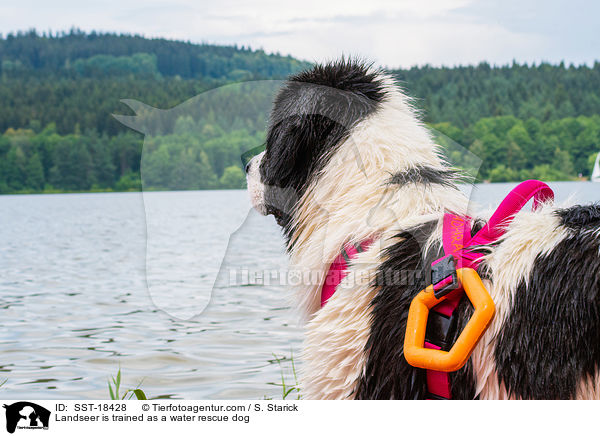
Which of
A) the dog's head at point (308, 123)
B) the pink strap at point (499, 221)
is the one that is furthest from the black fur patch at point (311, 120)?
the pink strap at point (499, 221)

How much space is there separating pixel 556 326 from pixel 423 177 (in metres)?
0.86

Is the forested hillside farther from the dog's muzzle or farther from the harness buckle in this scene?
the harness buckle

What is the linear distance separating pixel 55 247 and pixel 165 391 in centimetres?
1256

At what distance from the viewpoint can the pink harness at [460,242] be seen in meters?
1.97

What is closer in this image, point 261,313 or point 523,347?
point 523,347

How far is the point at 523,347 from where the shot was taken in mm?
1821


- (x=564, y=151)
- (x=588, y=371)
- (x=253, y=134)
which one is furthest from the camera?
(x=564, y=151)

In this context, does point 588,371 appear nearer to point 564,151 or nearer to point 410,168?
point 410,168

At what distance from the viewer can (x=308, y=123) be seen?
8.28 ft
